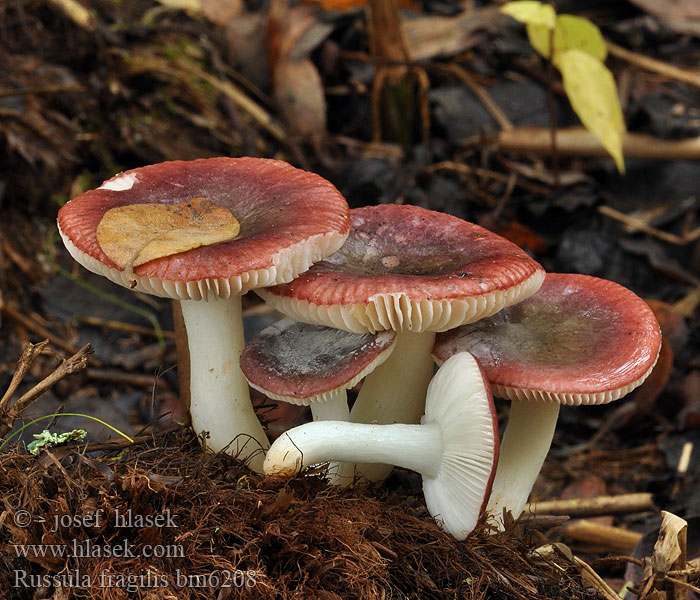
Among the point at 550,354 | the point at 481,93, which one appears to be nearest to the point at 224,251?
the point at 550,354

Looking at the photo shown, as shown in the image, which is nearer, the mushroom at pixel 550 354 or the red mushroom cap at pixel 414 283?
the red mushroom cap at pixel 414 283

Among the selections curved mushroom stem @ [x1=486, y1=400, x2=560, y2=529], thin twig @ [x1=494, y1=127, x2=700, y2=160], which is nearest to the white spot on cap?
curved mushroom stem @ [x1=486, y1=400, x2=560, y2=529]

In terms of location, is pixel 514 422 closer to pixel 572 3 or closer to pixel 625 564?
pixel 625 564

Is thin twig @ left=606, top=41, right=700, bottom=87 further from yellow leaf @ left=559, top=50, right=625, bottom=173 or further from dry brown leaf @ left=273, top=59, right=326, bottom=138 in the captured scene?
dry brown leaf @ left=273, top=59, right=326, bottom=138

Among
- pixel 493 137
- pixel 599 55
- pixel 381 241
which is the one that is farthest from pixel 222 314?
pixel 493 137

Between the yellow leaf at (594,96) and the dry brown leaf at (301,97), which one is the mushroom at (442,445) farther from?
the dry brown leaf at (301,97)

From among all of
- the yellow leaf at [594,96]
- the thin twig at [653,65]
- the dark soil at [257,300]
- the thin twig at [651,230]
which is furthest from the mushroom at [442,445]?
the thin twig at [653,65]
